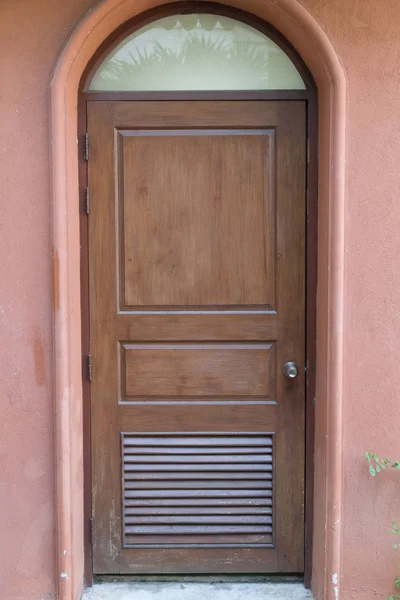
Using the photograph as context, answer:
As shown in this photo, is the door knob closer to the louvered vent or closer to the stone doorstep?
the louvered vent

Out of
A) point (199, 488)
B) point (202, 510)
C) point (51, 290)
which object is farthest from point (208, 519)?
point (51, 290)

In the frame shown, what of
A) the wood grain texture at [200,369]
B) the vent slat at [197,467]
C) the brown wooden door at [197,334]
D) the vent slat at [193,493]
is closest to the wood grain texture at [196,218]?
the brown wooden door at [197,334]

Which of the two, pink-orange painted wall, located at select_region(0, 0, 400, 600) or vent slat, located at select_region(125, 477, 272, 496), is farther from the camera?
vent slat, located at select_region(125, 477, 272, 496)

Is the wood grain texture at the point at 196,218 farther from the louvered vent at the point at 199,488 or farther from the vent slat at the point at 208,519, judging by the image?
the vent slat at the point at 208,519

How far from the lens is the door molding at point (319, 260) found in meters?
2.43

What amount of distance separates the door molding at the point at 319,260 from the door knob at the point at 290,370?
4.5 inches

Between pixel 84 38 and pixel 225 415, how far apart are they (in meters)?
1.87

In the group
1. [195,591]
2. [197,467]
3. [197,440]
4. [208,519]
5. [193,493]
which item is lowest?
[195,591]

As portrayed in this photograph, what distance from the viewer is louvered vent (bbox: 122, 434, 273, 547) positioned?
2738 mm

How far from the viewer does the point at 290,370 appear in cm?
269

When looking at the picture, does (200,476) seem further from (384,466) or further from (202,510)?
(384,466)

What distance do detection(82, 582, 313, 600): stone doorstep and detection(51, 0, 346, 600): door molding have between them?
128 millimetres

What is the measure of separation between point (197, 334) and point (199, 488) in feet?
2.54

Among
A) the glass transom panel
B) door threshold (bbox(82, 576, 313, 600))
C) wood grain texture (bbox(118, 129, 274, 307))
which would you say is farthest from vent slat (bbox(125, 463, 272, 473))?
the glass transom panel
